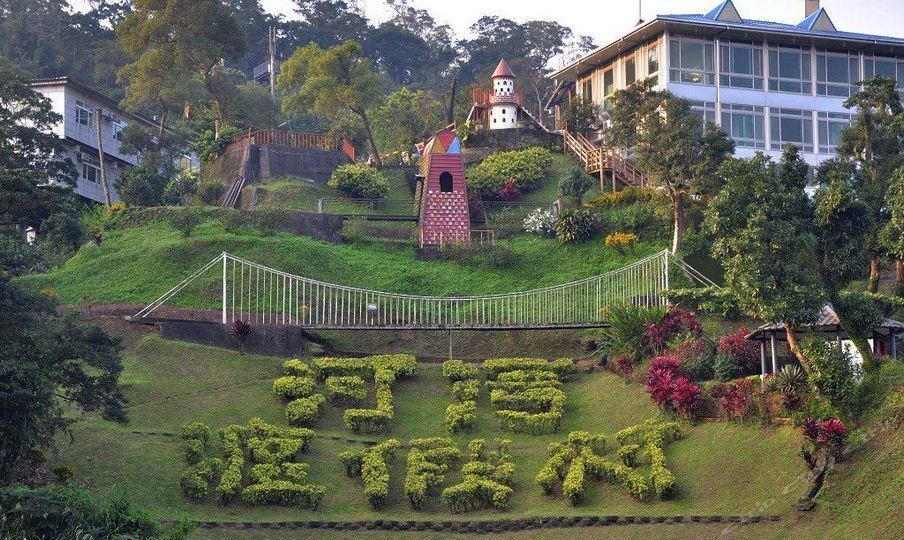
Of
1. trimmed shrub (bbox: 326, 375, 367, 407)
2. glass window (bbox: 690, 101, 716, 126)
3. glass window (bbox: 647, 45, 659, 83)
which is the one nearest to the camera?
trimmed shrub (bbox: 326, 375, 367, 407)

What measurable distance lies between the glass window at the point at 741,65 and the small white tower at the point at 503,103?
839cm

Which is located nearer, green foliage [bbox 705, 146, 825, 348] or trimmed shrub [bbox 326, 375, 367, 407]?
green foliage [bbox 705, 146, 825, 348]

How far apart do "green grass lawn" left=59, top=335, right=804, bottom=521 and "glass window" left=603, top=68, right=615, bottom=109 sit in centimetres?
2079

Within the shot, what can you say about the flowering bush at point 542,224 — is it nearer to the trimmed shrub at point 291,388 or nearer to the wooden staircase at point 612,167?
the wooden staircase at point 612,167

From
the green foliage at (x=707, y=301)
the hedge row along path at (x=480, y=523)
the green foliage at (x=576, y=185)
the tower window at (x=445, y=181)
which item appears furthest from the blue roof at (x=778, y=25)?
the hedge row along path at (x=480, y=523)

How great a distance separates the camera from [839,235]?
1020 inches

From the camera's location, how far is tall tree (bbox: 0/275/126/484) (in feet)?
68.6

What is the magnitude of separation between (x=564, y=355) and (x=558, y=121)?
2064 cm

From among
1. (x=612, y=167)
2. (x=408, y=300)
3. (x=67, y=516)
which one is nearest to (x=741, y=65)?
(x=612, y=167)

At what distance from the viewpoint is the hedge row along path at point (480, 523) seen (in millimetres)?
22000

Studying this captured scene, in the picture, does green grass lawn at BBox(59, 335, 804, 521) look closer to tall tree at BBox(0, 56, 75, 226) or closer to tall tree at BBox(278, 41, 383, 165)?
tall tree at BBox(0, 56, 75, 226)

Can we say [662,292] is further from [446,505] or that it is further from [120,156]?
[120,156]

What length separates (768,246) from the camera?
79.9 ft

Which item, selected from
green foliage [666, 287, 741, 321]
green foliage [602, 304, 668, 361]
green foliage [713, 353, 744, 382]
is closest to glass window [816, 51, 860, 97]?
green foliage [666, 287, 741, 321]
